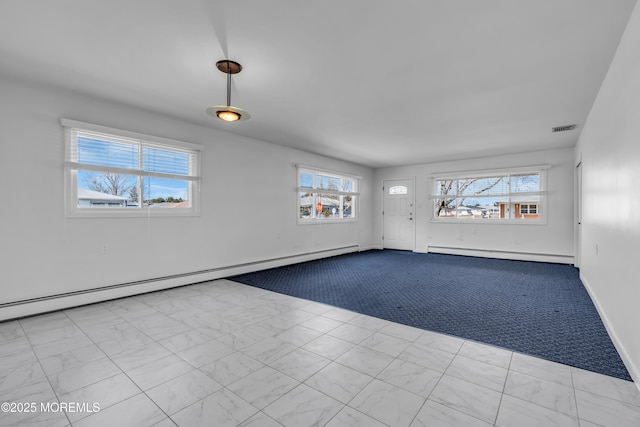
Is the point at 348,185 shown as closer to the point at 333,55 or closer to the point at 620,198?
the point at 333,55

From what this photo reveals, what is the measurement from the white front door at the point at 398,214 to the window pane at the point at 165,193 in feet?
18.4

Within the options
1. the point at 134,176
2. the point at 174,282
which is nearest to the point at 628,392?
the point at 174,282

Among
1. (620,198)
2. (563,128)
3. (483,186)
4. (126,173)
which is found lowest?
(620,198)

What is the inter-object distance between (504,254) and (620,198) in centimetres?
483

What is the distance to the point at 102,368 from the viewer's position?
210 cm

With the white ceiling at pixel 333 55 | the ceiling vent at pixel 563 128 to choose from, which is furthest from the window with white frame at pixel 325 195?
the ceiling vent at pixel 563 128

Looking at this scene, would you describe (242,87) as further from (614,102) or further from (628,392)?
(628,392)

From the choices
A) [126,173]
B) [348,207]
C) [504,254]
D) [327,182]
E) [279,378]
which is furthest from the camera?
[348,207]

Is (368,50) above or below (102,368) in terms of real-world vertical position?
above

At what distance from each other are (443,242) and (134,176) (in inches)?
268

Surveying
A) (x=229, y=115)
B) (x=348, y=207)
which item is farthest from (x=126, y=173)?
(x=348, y=207)

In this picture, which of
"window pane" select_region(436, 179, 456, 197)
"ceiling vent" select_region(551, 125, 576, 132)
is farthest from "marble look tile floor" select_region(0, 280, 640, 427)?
"window pane" select_region(436, 179, 456, 197)

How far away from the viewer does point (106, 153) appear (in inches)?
143

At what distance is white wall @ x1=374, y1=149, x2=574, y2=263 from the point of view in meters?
6.00
